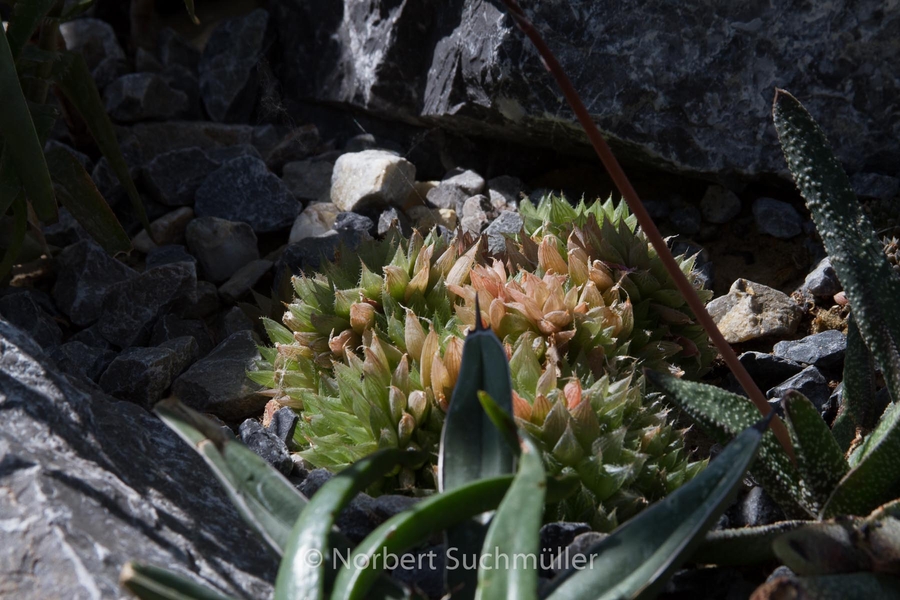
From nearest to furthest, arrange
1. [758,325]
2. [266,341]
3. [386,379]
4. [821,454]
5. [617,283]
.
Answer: [821,454]
[386,379]
[617,283]
[758,325]
[266,341]

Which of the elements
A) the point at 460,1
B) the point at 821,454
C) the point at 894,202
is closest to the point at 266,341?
the point at 460,1

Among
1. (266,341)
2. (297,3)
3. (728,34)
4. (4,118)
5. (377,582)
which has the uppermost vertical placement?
(297,3)

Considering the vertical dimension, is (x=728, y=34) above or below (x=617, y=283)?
above

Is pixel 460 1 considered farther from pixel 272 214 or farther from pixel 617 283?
pixel 617 283

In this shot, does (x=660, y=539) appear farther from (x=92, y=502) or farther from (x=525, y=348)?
(x=92, y=502)

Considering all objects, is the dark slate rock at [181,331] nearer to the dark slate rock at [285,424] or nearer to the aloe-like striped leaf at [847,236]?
the dark slate rock at [285,424]

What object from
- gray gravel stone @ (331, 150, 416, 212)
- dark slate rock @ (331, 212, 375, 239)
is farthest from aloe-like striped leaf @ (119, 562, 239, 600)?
gray gravel stone @ (331, 150, 416, 212)
